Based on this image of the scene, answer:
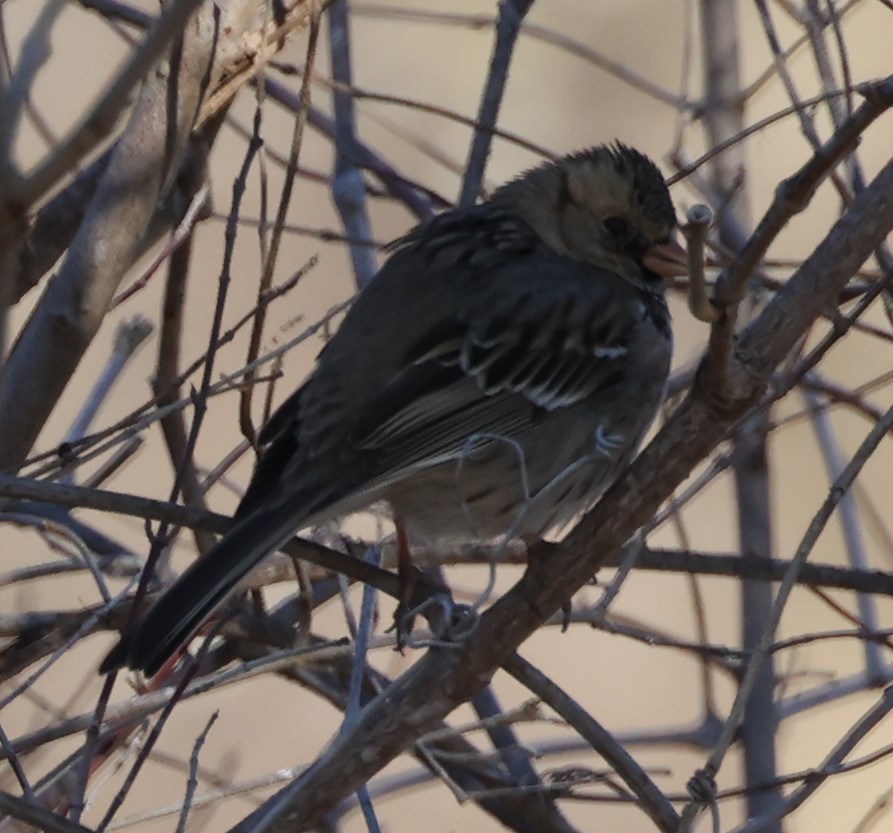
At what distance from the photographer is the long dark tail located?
2717 mm

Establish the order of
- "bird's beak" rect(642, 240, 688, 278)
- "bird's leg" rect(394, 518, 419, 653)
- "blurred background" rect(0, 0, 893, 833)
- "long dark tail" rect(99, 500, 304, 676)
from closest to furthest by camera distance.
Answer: "long dark tail" rect(99, 500, 304, 676)
"bird's leg" rect(394, 518, 419, 653)
"bird's beak" rect(642, 240, 688, 278)
"blurred background" rect(0, 0, 893, 833)

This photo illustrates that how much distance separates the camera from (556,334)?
12.1 feet

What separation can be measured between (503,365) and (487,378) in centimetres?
5

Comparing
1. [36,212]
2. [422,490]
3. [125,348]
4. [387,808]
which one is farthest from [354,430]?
[387,808]

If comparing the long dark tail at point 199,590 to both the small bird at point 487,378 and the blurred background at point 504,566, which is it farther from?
the blurred background at point 504,566

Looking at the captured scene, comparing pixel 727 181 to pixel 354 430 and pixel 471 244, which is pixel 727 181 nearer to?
pixel 471 244

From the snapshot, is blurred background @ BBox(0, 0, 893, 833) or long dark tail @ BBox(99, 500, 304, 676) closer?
long dark tail @ BBox(99, 500, 304, 676)

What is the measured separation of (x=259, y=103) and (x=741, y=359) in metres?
0.92

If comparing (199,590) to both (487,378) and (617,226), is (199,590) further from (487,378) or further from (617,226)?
(617,226)

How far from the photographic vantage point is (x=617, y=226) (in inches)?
156

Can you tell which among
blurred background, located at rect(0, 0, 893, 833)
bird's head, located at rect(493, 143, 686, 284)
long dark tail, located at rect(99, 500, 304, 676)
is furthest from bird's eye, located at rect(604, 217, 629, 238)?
long dark tail, located at rect(99, 500, 304, 676)

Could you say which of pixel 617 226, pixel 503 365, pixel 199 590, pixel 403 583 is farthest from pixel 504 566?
pixel 199 590

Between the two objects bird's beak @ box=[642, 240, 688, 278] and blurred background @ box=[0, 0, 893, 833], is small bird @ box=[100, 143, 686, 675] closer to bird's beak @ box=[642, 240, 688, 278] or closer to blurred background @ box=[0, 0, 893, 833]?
bird's beak @ box=[642, 240, 688, 278]

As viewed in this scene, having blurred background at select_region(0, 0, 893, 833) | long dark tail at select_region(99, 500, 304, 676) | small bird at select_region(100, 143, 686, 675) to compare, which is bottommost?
long dark tail at select_region(99, 500, 304, 676)
